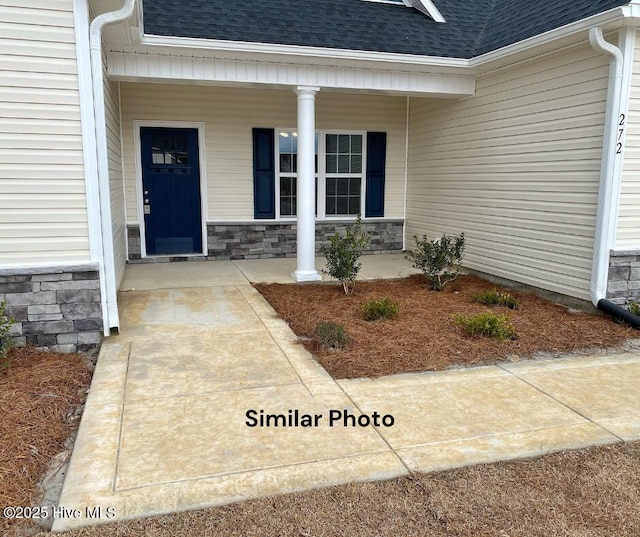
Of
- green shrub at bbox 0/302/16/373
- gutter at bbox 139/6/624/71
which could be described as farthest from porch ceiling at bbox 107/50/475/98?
green shrub at bbox 0/302/16/373

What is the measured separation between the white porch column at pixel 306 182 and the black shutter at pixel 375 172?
2586mm

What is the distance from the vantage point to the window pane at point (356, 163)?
9.27 m

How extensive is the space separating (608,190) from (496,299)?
5.26ft

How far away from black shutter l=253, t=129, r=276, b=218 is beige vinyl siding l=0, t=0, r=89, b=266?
4.65m

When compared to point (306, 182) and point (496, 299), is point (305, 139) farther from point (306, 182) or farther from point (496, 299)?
point (496, 299)

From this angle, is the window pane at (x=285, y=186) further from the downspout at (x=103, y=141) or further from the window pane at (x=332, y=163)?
the downspout at (x=103, y=141)

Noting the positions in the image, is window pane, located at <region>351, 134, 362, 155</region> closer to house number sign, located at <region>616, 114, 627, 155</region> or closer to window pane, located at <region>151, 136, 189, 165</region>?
window pane, located at <region>151, 136, 189, 165</region>

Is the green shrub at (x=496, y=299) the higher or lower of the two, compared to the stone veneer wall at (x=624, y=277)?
lower

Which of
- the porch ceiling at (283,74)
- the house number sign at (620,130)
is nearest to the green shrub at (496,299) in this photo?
the house number sign at (620,130)

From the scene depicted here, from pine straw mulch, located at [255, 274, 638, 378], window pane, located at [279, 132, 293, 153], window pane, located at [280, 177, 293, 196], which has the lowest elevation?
pine straw mulch, located at [255, 274, 638, 378]

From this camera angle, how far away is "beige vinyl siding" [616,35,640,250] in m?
5.13

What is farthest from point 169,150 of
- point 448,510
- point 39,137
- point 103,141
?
point 448,510

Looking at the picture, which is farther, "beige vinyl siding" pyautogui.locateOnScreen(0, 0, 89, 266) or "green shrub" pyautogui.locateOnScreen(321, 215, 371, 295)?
"green shrub" pyautogui.locateOnScreen(321, 215, 371, 295)

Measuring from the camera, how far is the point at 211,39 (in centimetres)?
592
